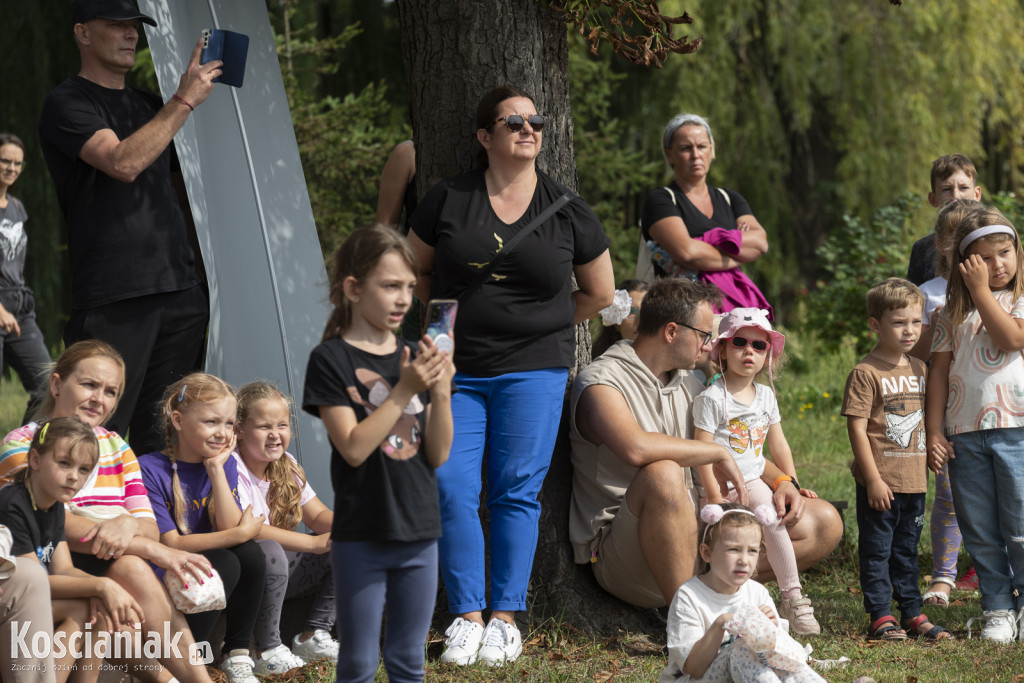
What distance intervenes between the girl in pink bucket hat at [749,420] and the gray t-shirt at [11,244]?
3886 mm

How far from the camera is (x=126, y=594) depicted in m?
3.31

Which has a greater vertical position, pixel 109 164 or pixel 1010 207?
pixel 109 164

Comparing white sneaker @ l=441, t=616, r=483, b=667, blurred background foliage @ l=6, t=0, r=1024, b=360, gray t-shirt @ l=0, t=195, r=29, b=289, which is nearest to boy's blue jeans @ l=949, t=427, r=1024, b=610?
white sneaker @ l=441, t=616, r=483, b=667

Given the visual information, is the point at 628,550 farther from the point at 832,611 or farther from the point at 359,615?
the point at 359,615

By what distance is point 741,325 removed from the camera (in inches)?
170

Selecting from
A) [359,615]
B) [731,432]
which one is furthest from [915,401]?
[359,615]

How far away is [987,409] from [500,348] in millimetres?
1933

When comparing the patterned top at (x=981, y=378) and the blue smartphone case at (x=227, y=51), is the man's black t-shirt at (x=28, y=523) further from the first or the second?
the patterned top at (x=981, y=378)

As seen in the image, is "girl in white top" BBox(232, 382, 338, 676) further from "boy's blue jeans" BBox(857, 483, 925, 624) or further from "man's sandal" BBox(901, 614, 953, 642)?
"man's sandal" BBox(901, 614, 953, 642)

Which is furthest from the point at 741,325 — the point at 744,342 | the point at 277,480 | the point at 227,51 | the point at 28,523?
the point at 28,523

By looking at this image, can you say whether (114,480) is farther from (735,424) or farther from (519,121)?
(735,424)

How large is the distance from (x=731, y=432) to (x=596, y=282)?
0.78 metres

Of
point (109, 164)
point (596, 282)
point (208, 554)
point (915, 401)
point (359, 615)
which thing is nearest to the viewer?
point (359, 615)

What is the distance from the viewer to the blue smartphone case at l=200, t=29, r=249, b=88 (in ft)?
13.4
